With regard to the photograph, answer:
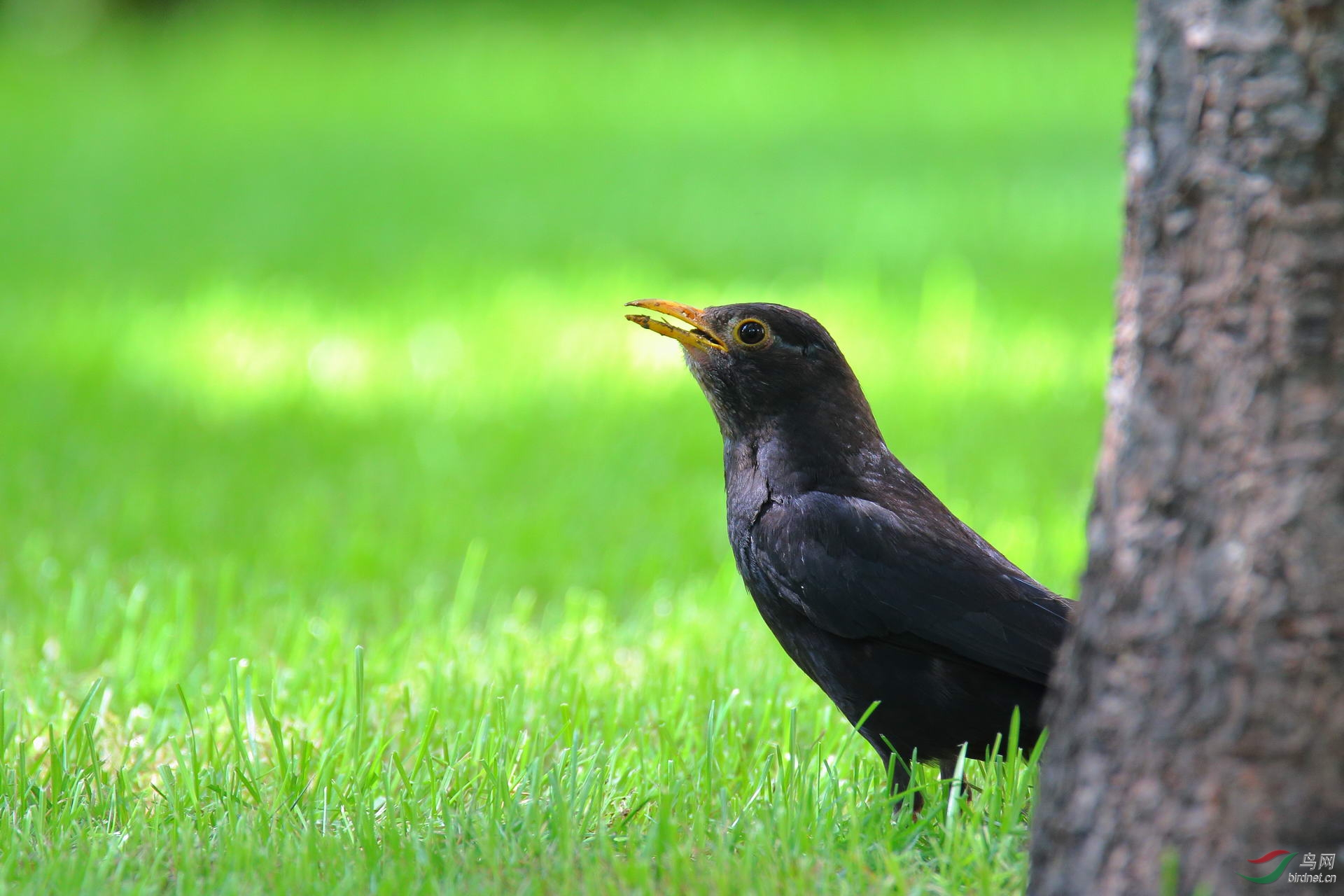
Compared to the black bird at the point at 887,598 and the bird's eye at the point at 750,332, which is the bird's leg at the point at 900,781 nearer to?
the black bird at the point at 887,598

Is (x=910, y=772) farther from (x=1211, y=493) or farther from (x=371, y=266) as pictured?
(x=371, y=266)

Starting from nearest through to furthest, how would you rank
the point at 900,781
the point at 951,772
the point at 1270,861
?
the point at 1270,861
the point at 900,781
the point at 951,772

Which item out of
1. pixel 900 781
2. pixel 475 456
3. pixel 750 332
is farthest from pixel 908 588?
pixel 475 456

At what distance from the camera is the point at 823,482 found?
10.3ft

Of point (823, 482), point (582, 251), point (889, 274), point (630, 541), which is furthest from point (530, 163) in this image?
point (823, 482)

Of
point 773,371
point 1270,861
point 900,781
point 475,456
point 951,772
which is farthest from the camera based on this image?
Result: point 475,456

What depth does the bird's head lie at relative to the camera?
3258 mm

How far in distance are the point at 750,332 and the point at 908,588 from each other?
0.78 metres

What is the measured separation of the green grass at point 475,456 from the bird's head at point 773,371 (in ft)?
2.23

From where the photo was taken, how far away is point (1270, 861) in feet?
6.03

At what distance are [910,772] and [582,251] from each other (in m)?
7.47

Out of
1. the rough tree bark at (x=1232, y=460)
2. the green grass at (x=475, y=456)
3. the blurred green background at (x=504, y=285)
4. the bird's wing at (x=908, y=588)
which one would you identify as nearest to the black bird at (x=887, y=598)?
the bird's wing at (x=908, y=588)

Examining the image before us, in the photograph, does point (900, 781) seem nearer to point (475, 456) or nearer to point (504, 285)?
point (475, 456)

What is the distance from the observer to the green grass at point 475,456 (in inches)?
102
